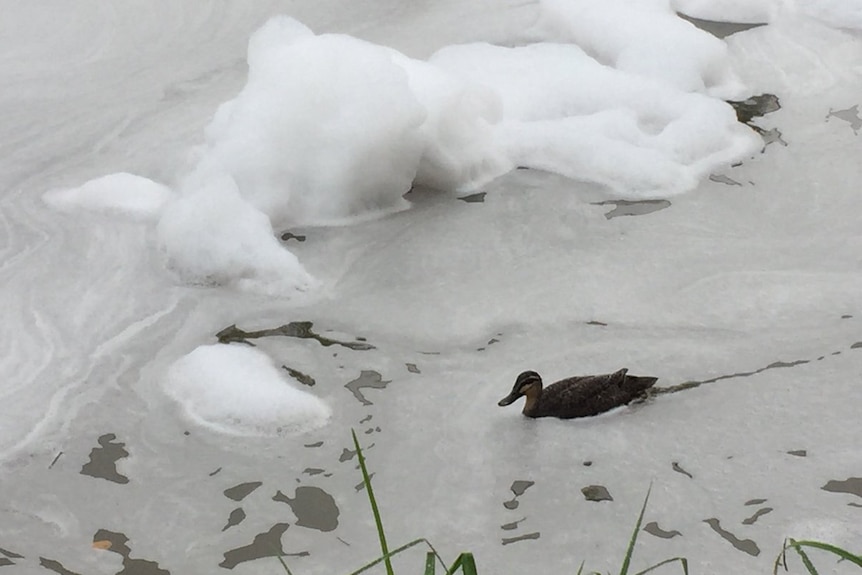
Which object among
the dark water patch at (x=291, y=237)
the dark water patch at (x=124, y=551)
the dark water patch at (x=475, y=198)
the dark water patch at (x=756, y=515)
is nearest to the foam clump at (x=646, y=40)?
the dark water patch at (x=475, y=198)

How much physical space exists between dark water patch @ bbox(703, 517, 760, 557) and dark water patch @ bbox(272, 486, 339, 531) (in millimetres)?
623

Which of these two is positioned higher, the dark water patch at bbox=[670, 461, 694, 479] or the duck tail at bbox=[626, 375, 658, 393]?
the duck tail at bbox=[626, 375, 658, 393]

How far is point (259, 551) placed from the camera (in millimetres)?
1657

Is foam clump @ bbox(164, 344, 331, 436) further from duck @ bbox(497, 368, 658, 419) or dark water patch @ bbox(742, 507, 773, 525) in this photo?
dark water patch @ bbox(742, 507, 773, 525)

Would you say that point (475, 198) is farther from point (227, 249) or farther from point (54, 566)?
point (54, 566)

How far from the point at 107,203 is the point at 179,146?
0.36m

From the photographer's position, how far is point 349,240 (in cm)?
258

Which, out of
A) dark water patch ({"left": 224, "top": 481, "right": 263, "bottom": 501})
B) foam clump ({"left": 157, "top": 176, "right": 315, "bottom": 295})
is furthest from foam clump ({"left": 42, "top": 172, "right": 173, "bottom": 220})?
dark water patch ({"left": 224, "top": 481, "right": 263, "bottom": 501})

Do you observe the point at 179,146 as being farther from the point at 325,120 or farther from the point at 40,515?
the point at 40,515

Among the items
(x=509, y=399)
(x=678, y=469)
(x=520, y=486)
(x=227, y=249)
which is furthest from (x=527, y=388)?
(x=227, y=249)

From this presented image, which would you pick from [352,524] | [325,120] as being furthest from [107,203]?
[352,524]

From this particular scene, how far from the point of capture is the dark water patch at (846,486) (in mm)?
1768

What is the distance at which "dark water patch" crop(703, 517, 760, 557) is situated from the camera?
1.64m

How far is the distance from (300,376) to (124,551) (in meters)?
0.54
